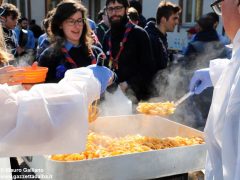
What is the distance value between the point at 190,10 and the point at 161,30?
5.47 m

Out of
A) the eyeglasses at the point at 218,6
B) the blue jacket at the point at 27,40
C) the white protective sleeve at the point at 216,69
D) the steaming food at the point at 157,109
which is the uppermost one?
the eyeglasses at the point at 218,6

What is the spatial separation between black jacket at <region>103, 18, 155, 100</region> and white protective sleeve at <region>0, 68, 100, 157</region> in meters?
1.91

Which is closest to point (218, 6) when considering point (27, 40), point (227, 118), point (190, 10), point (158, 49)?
point (227, 118)

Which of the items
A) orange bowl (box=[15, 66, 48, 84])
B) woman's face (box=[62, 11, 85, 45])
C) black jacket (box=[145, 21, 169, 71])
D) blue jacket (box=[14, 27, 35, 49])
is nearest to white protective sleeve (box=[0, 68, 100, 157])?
orange bowl (box=[15, 66, 48, 84])

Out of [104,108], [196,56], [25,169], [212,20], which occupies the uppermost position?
[212,20]

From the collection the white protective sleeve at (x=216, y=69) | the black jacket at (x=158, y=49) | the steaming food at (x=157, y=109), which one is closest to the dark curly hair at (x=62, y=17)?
the steaming food at (x=157, y=109)

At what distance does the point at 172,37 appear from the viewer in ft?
27.9

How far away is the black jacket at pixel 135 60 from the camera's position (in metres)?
2.96

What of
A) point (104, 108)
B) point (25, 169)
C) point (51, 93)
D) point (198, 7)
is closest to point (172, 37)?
point (198, 7)

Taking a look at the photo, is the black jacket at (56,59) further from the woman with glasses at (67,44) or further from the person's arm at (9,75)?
the person's arm at (9,75)

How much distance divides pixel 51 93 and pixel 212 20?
280cm

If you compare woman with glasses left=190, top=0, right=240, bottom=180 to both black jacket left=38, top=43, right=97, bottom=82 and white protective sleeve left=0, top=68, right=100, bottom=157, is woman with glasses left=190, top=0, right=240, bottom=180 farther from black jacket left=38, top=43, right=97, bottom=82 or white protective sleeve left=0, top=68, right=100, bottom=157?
black jacket left=38, top=43, right=97, bottom=82

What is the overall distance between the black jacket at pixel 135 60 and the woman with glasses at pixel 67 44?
437 millimetres

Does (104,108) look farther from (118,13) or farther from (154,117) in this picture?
(118,13)
